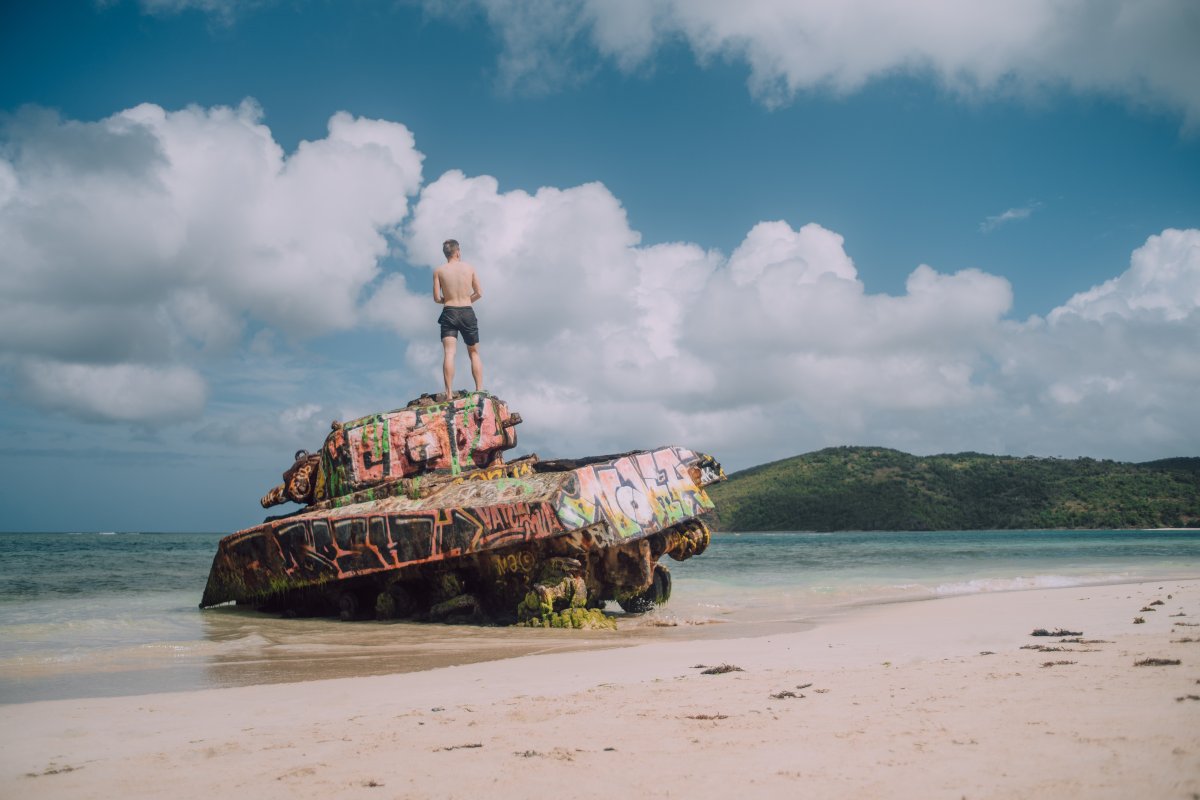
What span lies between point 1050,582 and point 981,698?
11.8 metres

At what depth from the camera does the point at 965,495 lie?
2576 inches

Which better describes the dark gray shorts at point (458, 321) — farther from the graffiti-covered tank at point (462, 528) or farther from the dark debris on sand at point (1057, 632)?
the dark debris on sand at point (1057, 632)

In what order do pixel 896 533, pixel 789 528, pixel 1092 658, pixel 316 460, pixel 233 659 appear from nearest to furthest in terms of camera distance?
pixel 1092 658 < pixel 233 659 < pixel 316 460 < pixel 896 533 < pixel 789 528

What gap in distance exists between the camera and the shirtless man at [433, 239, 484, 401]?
10352 mm

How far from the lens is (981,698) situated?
3.31 metres

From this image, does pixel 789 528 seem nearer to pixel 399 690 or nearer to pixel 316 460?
pixel 316 460

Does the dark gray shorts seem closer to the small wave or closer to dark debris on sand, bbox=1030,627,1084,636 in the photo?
dark debris on sand, bbox=1030,627,1084,636

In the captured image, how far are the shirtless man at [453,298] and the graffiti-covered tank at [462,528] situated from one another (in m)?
0.74

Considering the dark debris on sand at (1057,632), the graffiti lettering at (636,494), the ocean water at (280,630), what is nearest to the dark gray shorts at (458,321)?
the graffiti lettering at (636,494)

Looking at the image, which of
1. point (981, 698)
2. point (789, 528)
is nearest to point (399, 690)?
point (981, 698)

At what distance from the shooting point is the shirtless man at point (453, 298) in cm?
1035

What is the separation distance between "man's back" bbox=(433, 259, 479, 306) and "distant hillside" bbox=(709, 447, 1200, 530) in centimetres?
5762

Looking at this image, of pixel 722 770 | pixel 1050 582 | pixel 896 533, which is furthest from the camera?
pixel 896 533

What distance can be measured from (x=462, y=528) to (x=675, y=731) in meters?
5.64
